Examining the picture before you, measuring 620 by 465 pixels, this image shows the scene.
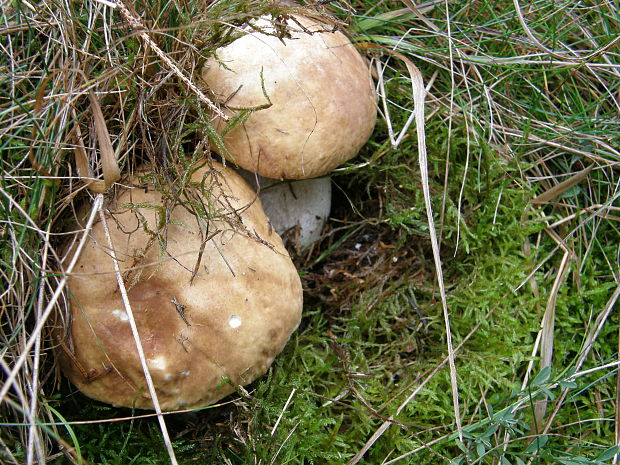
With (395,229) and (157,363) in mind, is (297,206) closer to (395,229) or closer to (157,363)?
(395,229)

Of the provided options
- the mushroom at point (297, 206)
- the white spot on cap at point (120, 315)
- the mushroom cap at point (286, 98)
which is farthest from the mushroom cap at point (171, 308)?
the mushroom at point (297, 206)

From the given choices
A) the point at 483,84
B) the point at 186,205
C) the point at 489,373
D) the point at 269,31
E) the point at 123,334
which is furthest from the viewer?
the point at 483,84

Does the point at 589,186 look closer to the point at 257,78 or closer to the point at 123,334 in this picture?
the point at 257,78

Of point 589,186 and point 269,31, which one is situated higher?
point 269,31

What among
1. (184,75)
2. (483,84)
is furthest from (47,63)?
(483,84)

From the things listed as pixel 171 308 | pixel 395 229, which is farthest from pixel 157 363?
pixel 395 229

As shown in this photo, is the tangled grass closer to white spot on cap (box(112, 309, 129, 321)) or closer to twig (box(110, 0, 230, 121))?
twig (box(110, 0, 230, 121))
